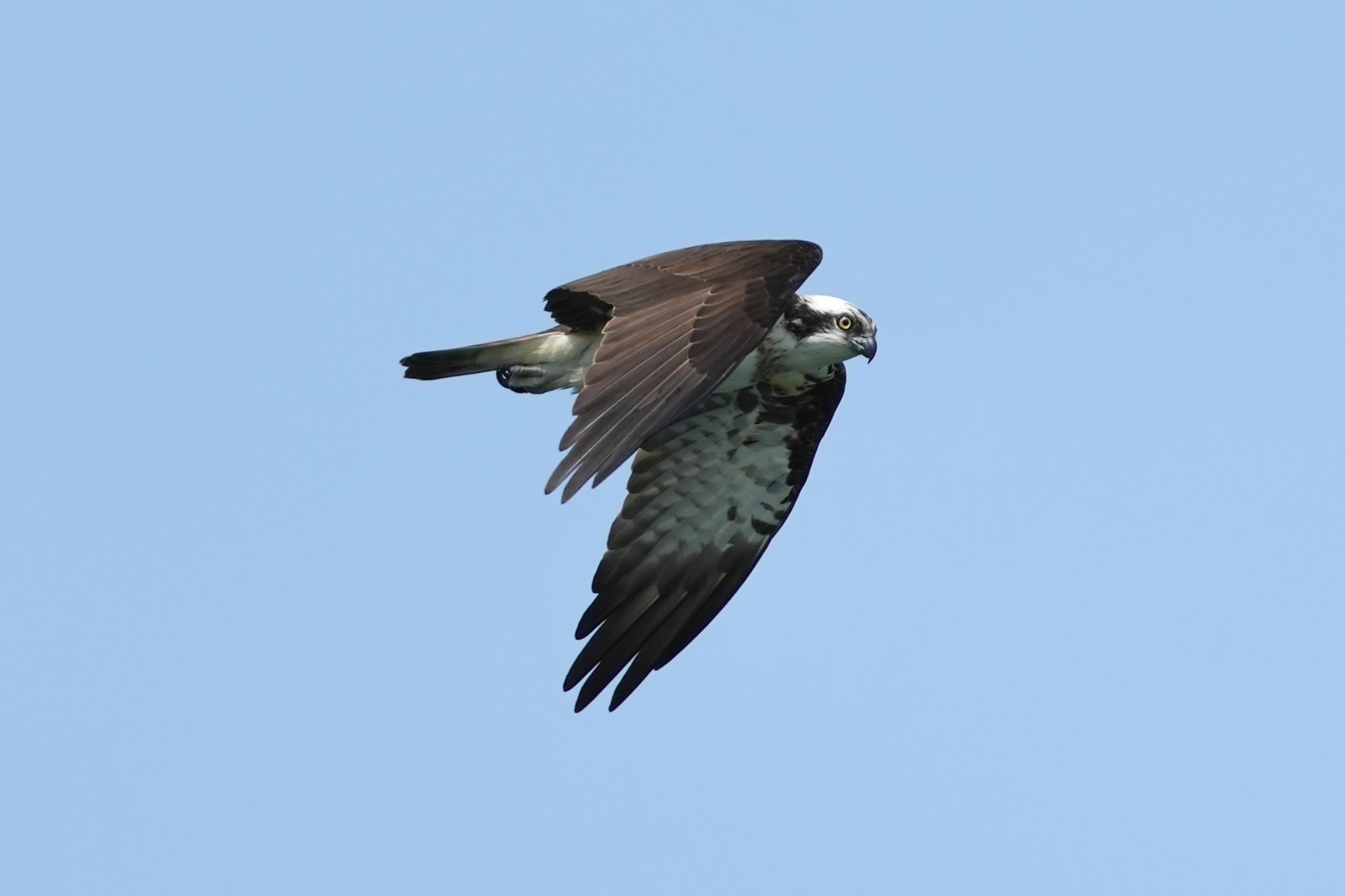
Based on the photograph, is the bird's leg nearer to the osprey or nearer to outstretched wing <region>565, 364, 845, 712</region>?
the osprey

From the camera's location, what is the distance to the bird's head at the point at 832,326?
39.8 feet

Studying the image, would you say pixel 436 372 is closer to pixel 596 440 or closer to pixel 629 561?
pixel 629 561

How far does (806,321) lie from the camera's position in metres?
12.2

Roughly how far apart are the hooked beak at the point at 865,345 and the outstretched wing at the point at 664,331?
3.94 feet

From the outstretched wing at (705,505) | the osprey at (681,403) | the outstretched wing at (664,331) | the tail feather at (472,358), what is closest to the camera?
the outstretched wing at (664,331)

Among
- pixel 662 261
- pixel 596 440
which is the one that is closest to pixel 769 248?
pixel 662 261

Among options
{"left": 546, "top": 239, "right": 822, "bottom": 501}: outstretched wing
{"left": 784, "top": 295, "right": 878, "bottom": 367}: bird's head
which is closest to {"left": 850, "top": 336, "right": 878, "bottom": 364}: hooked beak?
{"left": 784, "top": 295, "right": 878, "bottom": 367}: bird's head

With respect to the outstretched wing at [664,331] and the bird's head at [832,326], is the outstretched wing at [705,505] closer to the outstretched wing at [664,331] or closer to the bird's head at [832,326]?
the bird's head at [832,326]

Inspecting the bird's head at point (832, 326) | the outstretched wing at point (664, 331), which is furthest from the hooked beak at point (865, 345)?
the outstretched wing at point (664, 331)

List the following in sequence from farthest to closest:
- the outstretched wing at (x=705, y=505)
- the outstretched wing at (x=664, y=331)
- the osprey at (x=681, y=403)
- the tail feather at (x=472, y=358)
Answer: the outstretched wing at (x=705, y=505), the tail feather at (x=472, y=358), the osprey at (x=681, y=403), the outstretched wing at (x=664, y=331)

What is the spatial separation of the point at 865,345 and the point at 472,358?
2.39 metres

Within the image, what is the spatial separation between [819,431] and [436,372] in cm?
264

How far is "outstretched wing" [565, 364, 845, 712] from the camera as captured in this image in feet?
A: 41.9

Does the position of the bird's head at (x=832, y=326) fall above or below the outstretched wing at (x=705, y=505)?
above
